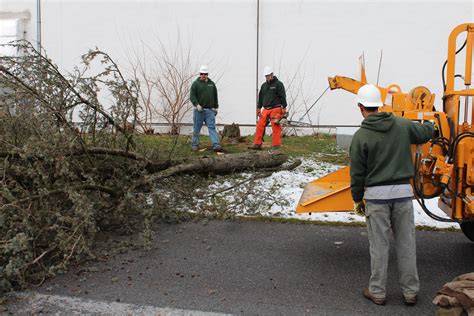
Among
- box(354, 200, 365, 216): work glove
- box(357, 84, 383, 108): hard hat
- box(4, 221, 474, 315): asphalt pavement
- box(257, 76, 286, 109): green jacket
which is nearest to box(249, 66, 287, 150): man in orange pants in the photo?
box(257, 76, 286, 109): green jacket

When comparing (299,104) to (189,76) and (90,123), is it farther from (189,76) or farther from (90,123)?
(90,123)

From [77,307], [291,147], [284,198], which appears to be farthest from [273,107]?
[77,307]

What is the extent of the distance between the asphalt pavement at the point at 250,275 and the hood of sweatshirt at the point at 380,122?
1.35m

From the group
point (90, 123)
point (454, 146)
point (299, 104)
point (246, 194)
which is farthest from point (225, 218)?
point (299, 104)

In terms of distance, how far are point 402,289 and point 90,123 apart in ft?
12.6

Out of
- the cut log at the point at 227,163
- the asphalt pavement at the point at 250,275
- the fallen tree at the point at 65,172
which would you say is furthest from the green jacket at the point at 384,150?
the cut log at the point at 227,163

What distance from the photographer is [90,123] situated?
5641 mm

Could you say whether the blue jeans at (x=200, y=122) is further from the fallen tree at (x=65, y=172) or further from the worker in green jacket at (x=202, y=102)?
the fallen tree at (x=65, y=172)

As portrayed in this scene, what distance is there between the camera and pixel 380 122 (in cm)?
366

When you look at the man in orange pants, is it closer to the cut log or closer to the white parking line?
the cut log

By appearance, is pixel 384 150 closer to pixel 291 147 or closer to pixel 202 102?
pixel 202 102

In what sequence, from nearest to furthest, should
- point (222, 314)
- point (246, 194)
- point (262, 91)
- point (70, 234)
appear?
point (222, 314)
point (70, 234)
point (246, 194)
point (262, 91)

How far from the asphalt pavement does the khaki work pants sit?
166 mm

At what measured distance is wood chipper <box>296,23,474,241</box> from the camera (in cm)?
392
